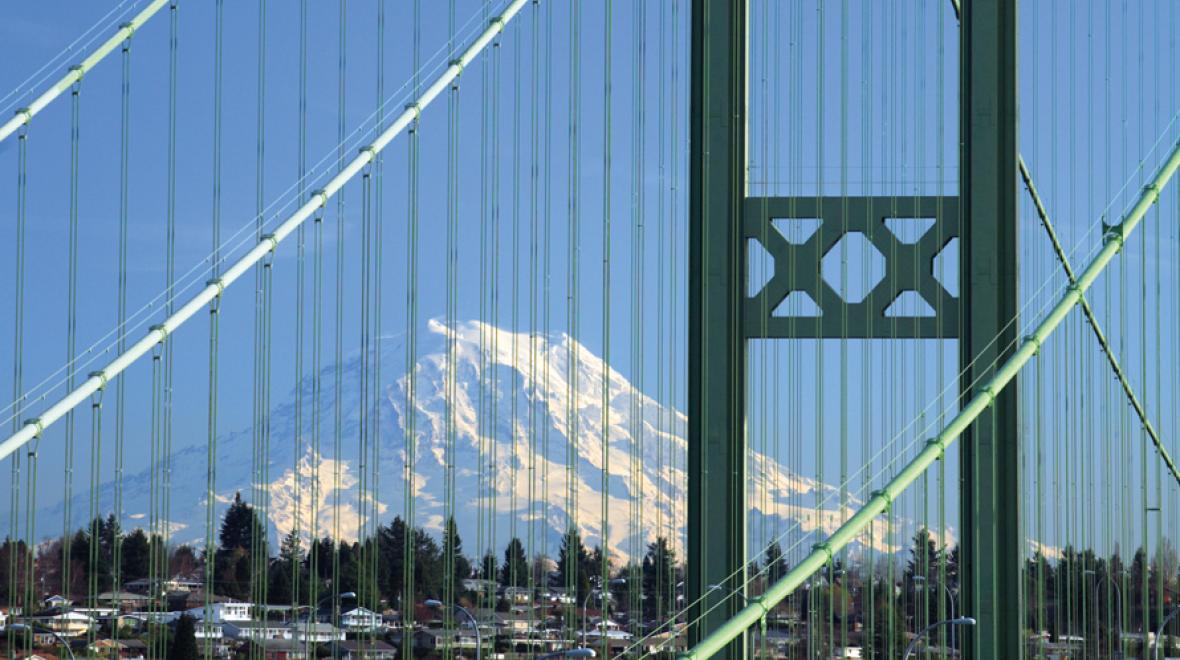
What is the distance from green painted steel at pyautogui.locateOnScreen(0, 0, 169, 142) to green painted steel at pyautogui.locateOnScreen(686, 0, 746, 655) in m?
3.78

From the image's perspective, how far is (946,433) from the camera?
1169 centimetres

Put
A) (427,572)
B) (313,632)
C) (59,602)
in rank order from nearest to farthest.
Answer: (313,632), (59,602), (427,572)

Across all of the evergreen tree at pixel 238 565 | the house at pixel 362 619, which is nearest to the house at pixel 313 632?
the house at pixel 362 619

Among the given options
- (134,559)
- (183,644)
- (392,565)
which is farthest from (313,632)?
(392,565)

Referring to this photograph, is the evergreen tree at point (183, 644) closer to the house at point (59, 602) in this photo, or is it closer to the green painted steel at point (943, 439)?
the house at point (59, 602)

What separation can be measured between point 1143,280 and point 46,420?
8281 mm

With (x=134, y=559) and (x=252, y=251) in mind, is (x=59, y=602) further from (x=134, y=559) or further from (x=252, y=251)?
(x=252, y=251)

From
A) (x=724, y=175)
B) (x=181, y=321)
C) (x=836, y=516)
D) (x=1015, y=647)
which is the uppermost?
(x=724, y=175)

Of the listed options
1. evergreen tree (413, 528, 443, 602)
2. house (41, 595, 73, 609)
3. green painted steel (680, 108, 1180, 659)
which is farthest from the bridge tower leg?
evergreen tree (413, 528, 443, 602)

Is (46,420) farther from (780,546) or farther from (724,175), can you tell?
(780,546)

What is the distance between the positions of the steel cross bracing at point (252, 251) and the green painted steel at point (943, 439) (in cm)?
297

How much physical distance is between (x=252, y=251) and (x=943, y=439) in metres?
3.98

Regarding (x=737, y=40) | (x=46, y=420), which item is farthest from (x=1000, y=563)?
(x=46, y=420)

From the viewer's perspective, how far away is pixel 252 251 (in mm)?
11602
